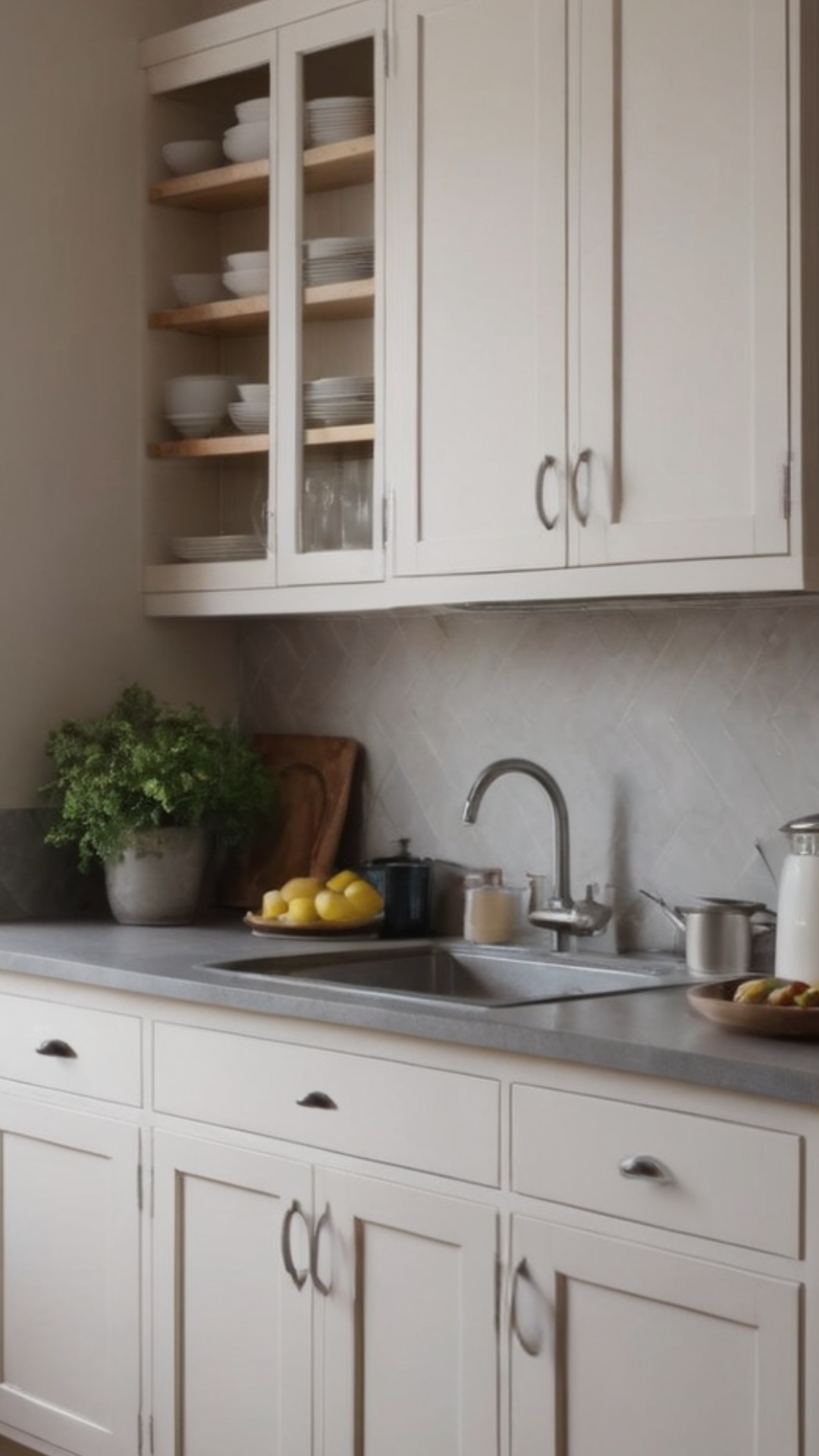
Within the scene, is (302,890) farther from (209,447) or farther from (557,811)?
(209,447)

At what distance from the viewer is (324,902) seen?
3344 mm

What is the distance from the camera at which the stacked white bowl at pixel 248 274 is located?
3573 mm

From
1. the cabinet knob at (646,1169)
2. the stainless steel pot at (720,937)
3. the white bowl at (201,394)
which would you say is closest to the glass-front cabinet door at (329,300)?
the white bowl at (201,394)

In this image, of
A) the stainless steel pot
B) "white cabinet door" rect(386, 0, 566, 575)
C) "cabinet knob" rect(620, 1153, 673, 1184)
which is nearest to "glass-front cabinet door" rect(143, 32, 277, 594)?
"white cabinet door" rect(386, 0, 566, 575)

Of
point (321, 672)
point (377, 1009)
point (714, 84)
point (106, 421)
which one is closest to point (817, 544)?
point (714, 84)

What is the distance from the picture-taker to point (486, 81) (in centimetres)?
307

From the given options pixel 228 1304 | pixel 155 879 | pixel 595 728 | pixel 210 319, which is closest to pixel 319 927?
pixel 155 879

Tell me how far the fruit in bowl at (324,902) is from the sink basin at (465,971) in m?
0.10

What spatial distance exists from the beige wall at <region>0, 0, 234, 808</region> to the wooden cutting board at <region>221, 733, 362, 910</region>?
304 mm

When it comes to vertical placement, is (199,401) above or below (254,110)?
below

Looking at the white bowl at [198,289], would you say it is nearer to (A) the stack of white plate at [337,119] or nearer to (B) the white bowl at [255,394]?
(B) the white bowl at [255,394]

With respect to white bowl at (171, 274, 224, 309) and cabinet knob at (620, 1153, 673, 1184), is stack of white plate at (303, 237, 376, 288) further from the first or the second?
A: cabinet knob at (620, 1153, 673, 1184)

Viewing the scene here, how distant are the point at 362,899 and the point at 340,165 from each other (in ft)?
4.25

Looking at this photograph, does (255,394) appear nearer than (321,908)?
No
